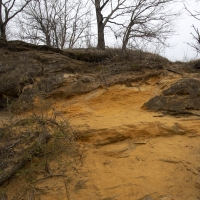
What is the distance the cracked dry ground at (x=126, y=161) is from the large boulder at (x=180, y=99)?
0.79 ft

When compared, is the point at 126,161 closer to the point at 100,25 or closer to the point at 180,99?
the point at 180,99

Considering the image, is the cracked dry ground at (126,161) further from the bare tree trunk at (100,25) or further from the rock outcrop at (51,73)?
the bare tree trunk at (100,25)

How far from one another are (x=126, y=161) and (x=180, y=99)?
223 cm

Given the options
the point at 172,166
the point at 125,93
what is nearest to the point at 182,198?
the point at 172,166

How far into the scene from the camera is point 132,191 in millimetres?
3232

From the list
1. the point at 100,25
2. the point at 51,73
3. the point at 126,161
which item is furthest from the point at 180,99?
the point at 100,25

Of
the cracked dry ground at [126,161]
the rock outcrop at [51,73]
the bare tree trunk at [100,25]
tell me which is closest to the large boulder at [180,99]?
the cracked dry ground at [126,161]

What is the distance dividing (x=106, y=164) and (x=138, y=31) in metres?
7.11

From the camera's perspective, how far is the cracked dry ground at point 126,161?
3.25 m

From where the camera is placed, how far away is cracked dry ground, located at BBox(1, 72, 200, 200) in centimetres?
325

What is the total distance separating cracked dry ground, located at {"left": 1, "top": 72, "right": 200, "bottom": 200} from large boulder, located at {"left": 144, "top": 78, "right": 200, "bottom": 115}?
241 mm

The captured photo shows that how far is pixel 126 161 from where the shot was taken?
3.82m

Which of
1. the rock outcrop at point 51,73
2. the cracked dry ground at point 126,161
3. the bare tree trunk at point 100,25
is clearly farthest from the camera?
the bare tree trunk at point 100,25

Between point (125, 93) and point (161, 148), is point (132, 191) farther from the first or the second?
point (125, 93)
